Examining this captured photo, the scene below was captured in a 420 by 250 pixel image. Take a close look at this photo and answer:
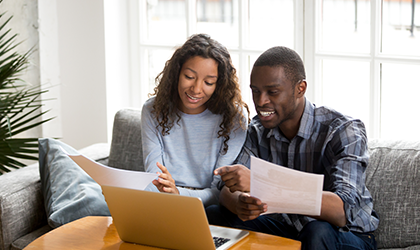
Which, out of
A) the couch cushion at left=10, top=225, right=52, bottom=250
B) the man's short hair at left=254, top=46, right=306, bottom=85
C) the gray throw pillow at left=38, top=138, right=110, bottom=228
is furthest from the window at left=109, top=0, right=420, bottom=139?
the couch cushion at left=10, top=225, right=52, bottom=250

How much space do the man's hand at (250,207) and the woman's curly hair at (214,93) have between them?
0.46 metres

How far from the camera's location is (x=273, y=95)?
5.09 ft

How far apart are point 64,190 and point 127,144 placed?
430mm

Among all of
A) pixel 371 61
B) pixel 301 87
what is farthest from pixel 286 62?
pixel 371 61

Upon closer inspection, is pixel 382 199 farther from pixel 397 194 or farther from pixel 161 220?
pixel 161 220

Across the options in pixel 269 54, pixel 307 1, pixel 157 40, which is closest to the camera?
pixel 269 54

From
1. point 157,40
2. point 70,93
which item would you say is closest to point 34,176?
point 70,93

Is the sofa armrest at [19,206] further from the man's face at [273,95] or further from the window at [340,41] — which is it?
the window at [340,41]

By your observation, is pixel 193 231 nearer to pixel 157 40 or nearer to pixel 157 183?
pixel 157 183

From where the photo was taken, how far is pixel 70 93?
293cm

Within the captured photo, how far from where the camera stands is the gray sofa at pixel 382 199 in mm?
1655

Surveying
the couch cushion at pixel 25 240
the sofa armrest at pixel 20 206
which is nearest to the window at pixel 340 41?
the sofa armrest at pixel 20 206

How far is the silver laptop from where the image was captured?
109cm

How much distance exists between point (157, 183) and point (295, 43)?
1294mm
